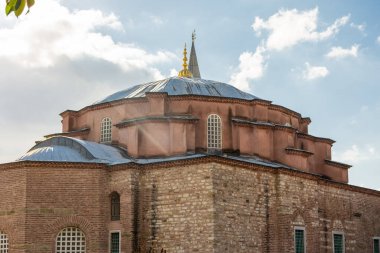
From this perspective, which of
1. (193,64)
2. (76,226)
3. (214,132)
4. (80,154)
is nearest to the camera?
(76,226)

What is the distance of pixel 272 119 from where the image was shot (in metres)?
24.4

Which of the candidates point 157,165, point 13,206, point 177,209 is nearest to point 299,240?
point 177,209

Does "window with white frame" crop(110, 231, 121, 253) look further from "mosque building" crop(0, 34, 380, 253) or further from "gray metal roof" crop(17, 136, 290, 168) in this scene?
"gray metal roof" crop(17, 136, 290, 168)

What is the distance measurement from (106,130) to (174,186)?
5.73 meters

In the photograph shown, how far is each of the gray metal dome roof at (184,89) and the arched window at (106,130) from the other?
4.26ft

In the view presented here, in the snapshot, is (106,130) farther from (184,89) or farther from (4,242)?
(4,242)

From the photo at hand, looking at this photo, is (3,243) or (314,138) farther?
(314,138)

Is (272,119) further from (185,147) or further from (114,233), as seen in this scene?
(114,233)

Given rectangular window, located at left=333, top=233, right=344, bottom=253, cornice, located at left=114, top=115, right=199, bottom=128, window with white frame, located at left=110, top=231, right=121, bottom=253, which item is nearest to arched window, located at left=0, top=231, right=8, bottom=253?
window with white frame, located at left=110, top=231, right=121, bottom=253

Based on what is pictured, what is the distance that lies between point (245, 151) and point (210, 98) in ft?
8.48

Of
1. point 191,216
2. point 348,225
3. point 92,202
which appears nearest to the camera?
point 191,216

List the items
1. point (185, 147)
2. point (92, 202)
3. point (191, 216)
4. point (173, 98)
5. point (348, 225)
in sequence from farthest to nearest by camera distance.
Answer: point (348, 225)
point (173, 98)
point (185, 147)
point (92, 202)
point (191, 216)

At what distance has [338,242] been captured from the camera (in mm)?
23359

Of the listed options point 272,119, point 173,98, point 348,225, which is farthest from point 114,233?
point 348,225
